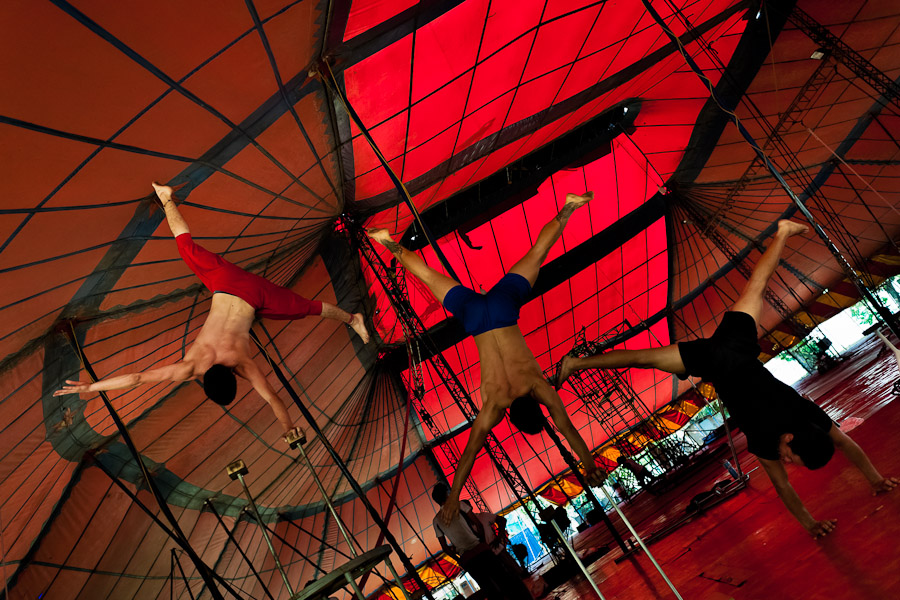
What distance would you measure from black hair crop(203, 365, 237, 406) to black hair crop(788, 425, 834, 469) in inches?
158

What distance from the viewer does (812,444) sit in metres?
3.17

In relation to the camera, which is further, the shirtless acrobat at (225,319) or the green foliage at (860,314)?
the green foliage at (860,314)

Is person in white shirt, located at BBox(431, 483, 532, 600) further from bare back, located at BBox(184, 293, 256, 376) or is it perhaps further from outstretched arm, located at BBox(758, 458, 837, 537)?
outstretched arm, located at BBox(758, 458, 837, 537)

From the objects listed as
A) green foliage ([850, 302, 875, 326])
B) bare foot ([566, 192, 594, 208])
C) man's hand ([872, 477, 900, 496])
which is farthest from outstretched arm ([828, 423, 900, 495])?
green foliage ([850, 302, 875, 326])

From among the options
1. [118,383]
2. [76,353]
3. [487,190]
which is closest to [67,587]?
[76,353]

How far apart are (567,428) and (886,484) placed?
203 cm

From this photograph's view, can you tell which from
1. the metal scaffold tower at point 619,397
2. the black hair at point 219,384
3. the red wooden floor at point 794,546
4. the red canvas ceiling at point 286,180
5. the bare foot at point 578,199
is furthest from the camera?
the metal scaffold tower at point 619,397

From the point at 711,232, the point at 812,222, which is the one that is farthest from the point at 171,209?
the point at 711,232

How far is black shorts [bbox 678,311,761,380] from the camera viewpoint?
3328 millimetres

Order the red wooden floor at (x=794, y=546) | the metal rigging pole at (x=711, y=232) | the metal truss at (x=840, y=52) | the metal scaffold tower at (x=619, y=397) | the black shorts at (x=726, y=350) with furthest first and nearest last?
the metal scaffold tower at (x=619, y=397), the metal rigging pole at (x=711, y=232), the metal truss at (x=840, y=52), the black shorts at (x=726, y=350), the red wooden floor at (x=794, y=546)

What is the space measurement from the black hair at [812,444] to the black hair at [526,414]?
167 centimetres

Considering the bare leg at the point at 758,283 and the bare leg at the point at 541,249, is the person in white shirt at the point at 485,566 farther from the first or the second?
the bare leg at the point at 758,283

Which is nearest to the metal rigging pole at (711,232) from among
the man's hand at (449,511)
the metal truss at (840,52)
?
the metal truss at (840,52)

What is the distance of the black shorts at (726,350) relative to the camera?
131 inches
